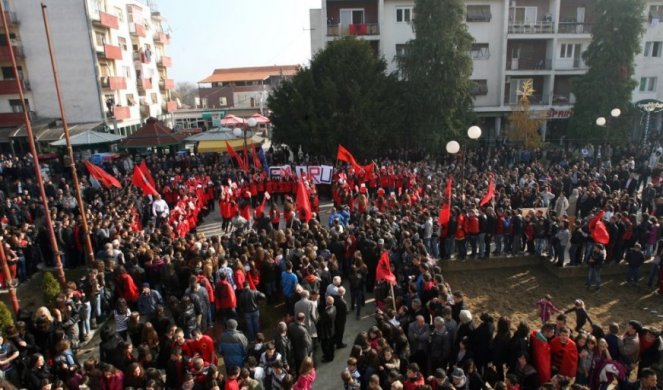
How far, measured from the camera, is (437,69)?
25.2 m

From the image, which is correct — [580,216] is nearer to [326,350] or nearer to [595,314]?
[595,314]

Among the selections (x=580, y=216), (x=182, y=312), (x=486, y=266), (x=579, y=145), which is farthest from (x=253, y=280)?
(x=579, y=145)

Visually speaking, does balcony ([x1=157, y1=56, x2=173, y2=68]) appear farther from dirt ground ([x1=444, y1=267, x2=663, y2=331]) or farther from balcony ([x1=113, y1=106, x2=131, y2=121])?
dirt ground ([x1=444, y1=267, x2=663, y2=331])

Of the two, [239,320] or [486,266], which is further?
[486,266]

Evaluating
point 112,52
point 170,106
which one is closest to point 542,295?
point 112,52

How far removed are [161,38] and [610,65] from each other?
4755 centimetres

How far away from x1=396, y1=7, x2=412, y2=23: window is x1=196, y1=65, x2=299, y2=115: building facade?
36.7 m

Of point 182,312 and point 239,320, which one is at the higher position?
point 182,312

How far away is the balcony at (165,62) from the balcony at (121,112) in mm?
17920

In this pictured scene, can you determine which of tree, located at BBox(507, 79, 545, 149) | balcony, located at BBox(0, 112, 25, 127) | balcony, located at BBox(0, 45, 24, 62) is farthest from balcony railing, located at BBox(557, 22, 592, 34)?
balcony, located at BBox(0, 112, 25, 127)

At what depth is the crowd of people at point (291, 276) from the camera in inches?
275

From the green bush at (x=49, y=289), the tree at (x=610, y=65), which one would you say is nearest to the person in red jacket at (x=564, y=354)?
the green bush at (x=49, y=289)

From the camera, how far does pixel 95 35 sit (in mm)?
34781

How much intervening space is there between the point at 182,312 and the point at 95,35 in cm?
3352
